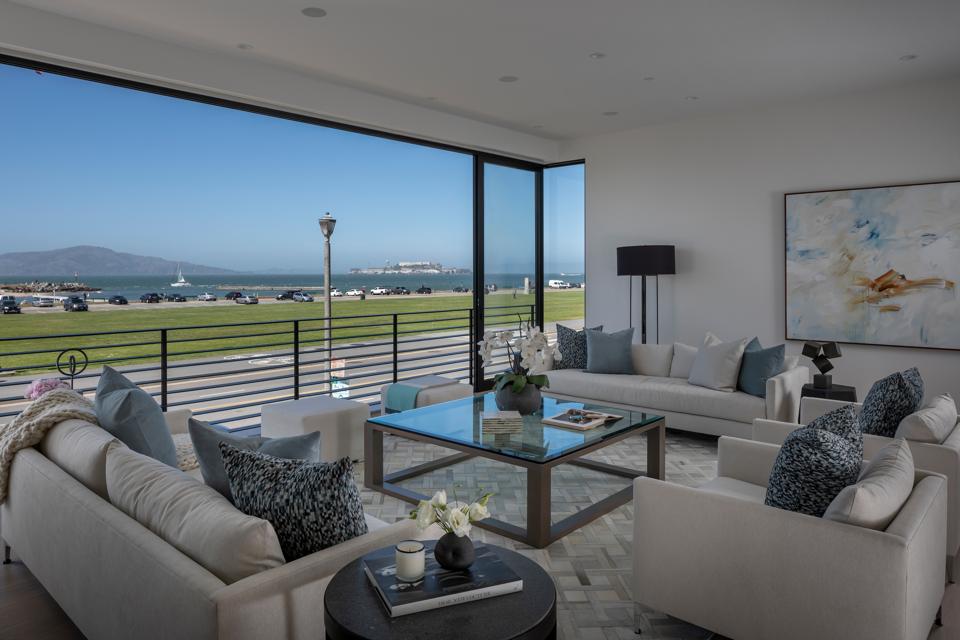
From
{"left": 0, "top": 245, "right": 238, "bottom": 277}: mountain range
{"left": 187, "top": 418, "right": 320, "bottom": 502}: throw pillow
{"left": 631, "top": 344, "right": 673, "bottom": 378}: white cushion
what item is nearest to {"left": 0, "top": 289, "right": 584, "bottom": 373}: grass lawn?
{"left": 0, "top": 245, "right": 238, "bottom": 277}: mountain range

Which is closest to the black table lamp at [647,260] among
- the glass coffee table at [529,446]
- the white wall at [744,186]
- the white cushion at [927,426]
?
the white wall at [744,186]

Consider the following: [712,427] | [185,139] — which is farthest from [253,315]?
[712,427]

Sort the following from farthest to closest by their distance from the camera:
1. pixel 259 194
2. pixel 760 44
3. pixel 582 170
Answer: pixel 259 194 < pixel 582 170 < pixel 760 44

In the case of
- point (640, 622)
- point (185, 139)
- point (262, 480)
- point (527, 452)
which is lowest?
point (640, 622)

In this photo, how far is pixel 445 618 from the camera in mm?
1430

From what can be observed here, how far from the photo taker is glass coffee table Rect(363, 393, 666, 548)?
3.12 meters

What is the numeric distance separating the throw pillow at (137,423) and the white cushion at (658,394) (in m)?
3.60

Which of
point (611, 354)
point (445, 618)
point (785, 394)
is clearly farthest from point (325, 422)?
point (785, 394)

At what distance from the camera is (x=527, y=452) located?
3273 millimetres

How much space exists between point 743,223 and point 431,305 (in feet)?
36.3

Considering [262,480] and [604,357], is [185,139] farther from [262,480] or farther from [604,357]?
[262,480]

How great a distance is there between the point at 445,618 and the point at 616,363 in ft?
14.5

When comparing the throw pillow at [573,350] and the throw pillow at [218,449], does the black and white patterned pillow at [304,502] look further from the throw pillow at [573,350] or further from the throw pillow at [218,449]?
the throw pillow at [573,350]

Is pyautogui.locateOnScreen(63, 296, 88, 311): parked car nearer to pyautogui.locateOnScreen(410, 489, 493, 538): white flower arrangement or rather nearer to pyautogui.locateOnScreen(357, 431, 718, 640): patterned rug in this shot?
pyautogui.locateOnScreen(357, 431, 718, 640): patterned rug
